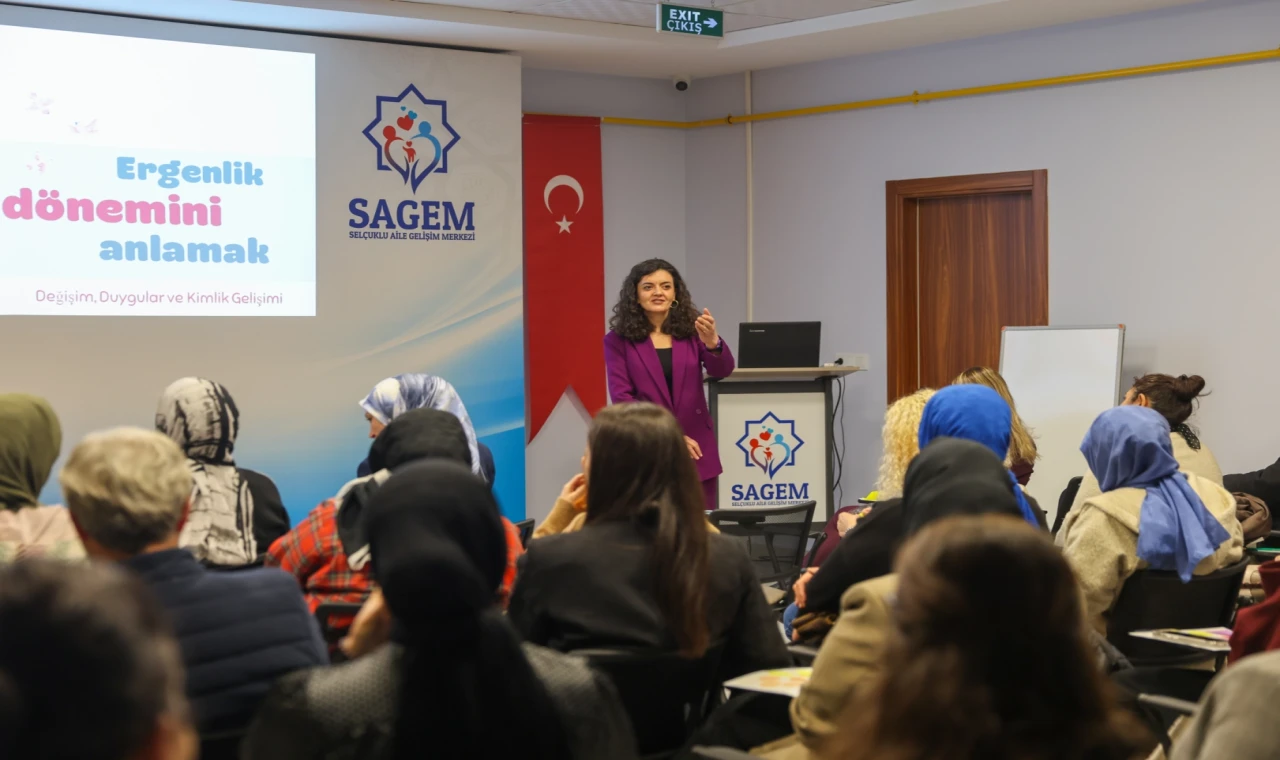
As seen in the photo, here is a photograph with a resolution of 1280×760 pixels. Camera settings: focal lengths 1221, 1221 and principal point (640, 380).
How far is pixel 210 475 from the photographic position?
10.1 feet

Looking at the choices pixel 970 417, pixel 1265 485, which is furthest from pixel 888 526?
pixel 1265 485

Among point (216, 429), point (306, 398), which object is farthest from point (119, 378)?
point (216, 429)

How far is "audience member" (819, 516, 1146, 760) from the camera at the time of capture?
1229mm

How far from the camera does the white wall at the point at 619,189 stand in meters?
7.46

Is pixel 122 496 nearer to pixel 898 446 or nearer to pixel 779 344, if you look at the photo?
pixel 898 446

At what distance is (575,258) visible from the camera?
295 inches

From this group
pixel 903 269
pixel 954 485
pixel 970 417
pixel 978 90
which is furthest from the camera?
pixel 903 269

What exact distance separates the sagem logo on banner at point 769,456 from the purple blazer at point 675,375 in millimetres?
682

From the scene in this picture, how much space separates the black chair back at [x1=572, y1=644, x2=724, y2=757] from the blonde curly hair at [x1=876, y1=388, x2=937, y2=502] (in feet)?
3.93

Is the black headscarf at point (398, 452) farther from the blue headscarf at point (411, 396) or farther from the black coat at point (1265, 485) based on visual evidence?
the black coat at point (1265, 485)

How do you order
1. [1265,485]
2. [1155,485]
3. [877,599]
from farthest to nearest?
[1265,485], [1155,485], [877,599]

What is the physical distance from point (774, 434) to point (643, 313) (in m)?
1.17

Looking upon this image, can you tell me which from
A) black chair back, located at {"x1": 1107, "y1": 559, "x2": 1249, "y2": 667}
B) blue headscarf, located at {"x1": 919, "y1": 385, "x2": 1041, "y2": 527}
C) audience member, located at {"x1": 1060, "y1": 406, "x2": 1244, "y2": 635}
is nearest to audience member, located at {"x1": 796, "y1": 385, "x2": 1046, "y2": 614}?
blue headscarf, located at {"x1": 919, "y1": 385, "x2": 1041, "y2": 527}

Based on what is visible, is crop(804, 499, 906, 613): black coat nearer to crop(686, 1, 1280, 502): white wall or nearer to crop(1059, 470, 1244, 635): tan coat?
crop(1059, 470, 1244, 635): tan coat
